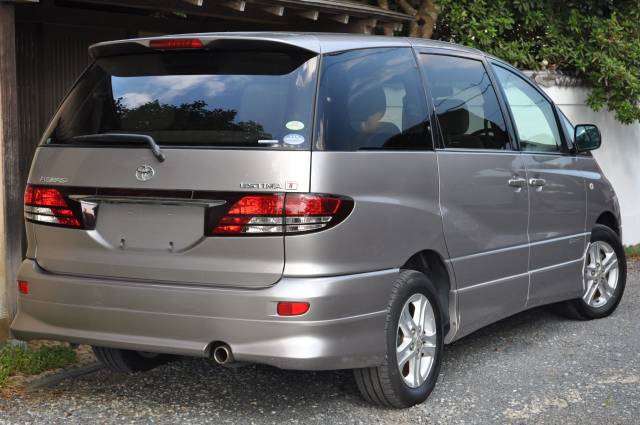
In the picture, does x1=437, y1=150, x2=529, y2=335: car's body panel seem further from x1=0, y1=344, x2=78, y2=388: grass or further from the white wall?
the white wall

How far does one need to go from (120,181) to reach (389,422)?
5.92 ft

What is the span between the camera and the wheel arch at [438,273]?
5246 mm

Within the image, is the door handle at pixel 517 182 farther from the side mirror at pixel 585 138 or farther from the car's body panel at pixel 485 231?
the side mirror at pixel 585 138

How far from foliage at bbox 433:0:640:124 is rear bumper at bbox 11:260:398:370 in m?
6.93

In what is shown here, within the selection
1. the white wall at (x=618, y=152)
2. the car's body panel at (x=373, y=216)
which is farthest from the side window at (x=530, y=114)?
the white wall at (x=618, y=152)

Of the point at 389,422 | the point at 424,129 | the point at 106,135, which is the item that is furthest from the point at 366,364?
the point at 106,135

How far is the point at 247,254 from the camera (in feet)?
14.3

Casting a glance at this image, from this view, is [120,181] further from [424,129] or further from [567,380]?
[567,380]

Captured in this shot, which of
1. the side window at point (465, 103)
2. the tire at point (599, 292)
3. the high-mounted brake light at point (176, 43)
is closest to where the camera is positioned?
the high-mounted brake light at point (176, 43)

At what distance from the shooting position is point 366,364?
4648 mm

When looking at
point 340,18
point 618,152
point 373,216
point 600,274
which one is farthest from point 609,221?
point 618,152

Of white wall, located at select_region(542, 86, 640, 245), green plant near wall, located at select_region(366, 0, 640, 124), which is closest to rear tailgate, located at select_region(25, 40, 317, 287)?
green plant near wall, located at select_region(366, 0, 640, 124)

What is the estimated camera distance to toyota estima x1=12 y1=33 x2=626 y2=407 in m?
4.34

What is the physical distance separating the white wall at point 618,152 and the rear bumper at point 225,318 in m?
7.85
